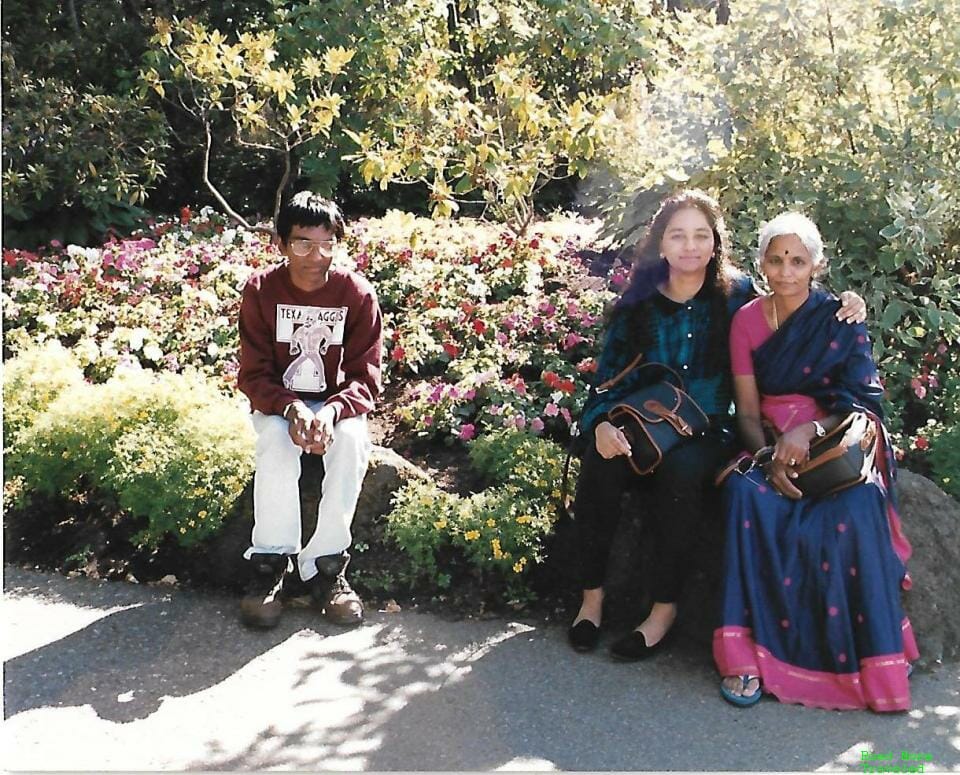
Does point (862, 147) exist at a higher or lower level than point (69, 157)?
lower

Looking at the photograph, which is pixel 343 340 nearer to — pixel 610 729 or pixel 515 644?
pixel 515 644

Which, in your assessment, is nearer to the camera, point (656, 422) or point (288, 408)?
point (656, 422)

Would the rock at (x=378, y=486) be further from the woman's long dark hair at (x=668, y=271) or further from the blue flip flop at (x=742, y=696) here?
the blue flip flop at (x=742, y=696)

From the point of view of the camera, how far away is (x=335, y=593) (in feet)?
11.3

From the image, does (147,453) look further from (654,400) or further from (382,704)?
(654,400)

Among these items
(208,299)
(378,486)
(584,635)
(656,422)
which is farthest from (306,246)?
(208,299)

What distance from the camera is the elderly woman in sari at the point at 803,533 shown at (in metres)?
→ 2.97

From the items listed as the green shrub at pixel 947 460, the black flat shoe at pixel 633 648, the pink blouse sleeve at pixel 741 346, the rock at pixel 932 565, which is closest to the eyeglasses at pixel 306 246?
the pink blouse sleeve at pixel 741 346

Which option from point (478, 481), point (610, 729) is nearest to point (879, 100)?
point (478, 481)

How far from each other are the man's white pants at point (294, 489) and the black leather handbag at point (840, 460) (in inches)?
53.7

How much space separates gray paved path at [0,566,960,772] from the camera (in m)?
2.73

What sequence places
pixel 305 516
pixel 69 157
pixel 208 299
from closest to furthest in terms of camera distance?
pixel 305 516 < pixel 208 299 < pixel 69 157

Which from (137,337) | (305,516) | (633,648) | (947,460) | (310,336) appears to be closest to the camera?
(633,648)

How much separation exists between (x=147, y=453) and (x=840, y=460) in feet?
7.73
